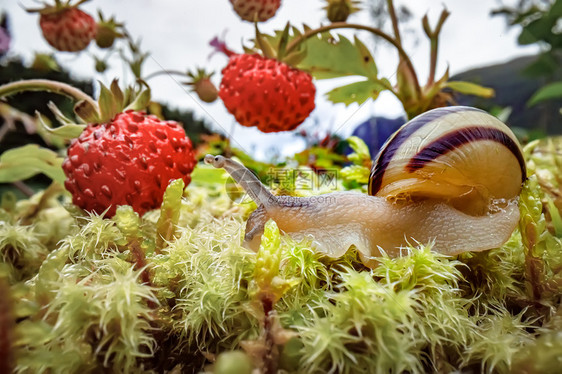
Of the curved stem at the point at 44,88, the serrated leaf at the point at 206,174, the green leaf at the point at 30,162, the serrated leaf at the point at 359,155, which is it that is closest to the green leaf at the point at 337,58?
the serrated leaf at the point at 359,155

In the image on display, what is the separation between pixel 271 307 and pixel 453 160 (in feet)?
0.90

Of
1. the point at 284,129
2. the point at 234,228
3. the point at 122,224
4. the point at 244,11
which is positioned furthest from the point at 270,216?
the point at 244,11

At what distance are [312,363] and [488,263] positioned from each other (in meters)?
0.26

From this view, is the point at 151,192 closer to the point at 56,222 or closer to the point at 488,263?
the point at 56,222

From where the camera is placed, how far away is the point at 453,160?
0.48 meters

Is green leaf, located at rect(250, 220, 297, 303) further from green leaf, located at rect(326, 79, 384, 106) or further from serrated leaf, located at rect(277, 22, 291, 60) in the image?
green leaf, located at rect(326, 79, 384, 106)

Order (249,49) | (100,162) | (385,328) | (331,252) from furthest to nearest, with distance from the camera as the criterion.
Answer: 1. (249,49)
2. (100,162)
3. (331,252)
4. (385,328)

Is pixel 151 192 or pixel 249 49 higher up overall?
pixel 249 49

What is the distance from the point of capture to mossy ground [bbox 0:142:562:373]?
32 cm

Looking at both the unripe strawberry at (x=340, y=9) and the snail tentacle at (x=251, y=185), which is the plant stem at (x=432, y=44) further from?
the snail tentacle at (x=251, y=185)

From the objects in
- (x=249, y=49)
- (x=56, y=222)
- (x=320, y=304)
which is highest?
(x=249, y=49)

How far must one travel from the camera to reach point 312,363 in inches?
12.9

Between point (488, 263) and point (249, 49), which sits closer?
point (488, 263)

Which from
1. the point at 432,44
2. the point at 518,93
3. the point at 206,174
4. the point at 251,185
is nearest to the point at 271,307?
the point at 251,185
